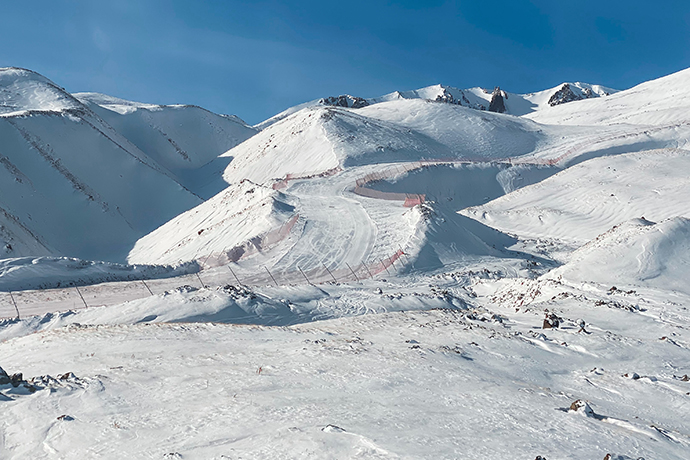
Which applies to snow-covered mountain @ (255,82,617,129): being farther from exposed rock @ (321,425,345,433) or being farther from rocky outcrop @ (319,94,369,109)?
exposed rock @ (321,425,345,433)

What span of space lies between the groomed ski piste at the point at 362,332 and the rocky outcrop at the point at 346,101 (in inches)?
4788

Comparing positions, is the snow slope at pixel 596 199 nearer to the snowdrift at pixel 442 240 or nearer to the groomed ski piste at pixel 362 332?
the groomed ski piste at pixel 362 332

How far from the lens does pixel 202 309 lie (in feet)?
52.3

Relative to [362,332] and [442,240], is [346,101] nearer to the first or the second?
[442,240]

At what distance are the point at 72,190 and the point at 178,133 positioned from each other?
38.1 meters

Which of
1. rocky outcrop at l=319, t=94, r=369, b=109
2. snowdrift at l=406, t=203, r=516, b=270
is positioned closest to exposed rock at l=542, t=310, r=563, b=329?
snowdrift at l=406, t=203, r=516, b=270

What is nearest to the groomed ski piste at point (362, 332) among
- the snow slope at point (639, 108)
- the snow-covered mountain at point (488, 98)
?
the snow slope at point (639, 108)

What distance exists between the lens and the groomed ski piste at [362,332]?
6.89m

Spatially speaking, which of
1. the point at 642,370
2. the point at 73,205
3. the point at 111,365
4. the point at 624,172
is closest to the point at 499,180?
the point at 624,172

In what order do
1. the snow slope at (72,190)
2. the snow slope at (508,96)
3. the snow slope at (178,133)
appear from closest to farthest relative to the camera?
the snow slope at (72,190)
the snow slope at (178,133)
the snow slope at (508,96)

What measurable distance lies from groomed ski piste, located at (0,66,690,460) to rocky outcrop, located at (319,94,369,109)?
122 m

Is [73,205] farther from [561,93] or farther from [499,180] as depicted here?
[561,93]

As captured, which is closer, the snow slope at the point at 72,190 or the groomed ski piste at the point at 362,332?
the groomed ski piste at the point at 362,332

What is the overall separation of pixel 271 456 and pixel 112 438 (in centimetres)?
223
